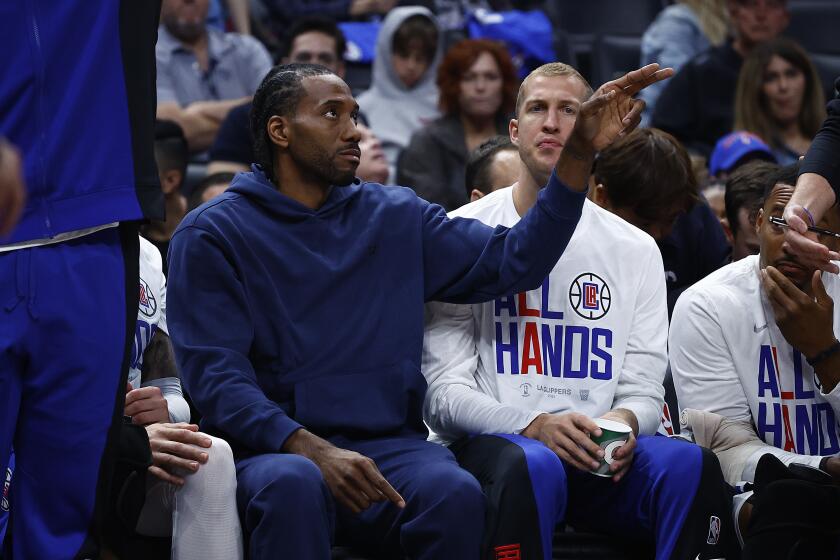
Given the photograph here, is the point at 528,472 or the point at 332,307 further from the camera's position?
the point at 332,307

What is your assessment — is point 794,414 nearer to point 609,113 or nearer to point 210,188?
point 609,113

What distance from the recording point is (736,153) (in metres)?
5.77

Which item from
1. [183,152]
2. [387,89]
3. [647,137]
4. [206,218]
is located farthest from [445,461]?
[387,89]

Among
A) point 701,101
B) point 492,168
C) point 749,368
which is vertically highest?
point 701,101

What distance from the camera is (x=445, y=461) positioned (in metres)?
3.10

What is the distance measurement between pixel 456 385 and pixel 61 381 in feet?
4.16

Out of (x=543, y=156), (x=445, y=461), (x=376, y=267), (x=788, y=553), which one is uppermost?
(x=543, y=156)

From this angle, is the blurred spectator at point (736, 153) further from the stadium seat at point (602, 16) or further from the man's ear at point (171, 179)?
the man's ear at point (171, 179)

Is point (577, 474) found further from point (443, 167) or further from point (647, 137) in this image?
point (443, 167)

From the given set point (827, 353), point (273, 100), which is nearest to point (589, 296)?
point (827, 353)

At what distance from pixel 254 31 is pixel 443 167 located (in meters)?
2.28

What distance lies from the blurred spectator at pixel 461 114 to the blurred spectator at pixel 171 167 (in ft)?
3.43

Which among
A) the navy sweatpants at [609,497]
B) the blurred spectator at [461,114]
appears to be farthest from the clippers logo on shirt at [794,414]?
the blurred spectator at [461,114]

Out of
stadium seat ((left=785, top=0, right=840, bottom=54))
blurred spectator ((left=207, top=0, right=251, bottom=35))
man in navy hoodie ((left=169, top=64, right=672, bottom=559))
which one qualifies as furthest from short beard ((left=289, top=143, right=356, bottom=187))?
stadium seat ((left=785, top=0, right=840, bottom=54))
